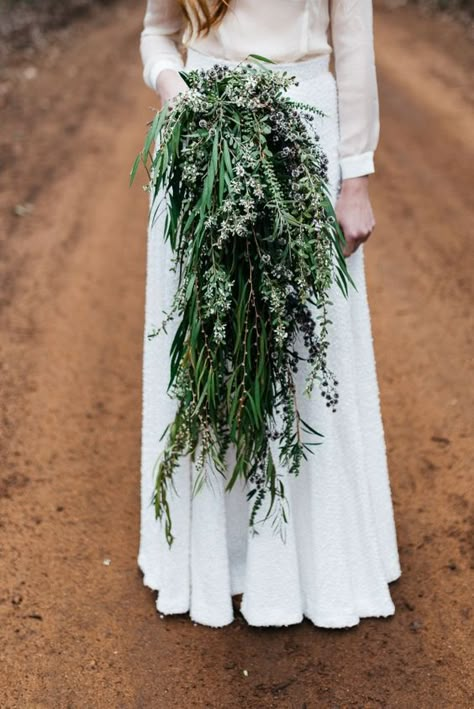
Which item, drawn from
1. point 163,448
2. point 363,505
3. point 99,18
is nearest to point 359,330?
point 363,505

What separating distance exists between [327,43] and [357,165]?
0.38 metres

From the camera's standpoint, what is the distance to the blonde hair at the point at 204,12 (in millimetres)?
2395

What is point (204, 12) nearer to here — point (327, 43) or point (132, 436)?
point (327, 43)

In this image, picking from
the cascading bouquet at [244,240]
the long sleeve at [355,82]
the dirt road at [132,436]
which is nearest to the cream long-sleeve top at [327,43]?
the long sleeve at [355,82]

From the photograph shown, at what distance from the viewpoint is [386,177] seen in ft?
22.8

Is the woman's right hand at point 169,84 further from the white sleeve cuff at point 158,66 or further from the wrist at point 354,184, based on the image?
the wrist at point 354,184

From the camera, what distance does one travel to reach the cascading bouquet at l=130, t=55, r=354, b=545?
7.07ft

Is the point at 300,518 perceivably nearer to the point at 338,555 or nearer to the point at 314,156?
the point at 338,555

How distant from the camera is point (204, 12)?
2391 mm

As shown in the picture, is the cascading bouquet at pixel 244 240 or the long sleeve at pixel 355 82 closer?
the cascading bouquet at pixel 244 240

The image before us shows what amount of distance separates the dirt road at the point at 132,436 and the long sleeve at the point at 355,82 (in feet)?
5.52

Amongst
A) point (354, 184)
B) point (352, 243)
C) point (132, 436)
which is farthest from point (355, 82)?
point (132, 436)

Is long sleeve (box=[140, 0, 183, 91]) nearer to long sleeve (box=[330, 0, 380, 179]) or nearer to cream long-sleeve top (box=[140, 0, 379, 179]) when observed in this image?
cream long-sleeve top (box=[140, 0, 379, 179])

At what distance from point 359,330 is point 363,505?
2.03 feet
